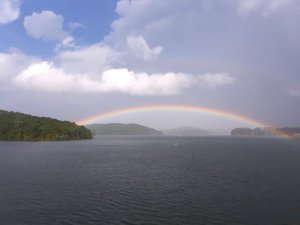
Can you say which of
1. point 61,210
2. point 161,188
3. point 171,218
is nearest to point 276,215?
point 171,218

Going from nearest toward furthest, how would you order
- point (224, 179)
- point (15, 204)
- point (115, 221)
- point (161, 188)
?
point (115, 221), point (15, 204), point (161, 188), point (224, 179)

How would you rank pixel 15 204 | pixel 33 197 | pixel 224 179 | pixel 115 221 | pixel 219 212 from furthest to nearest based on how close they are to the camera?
pixel 224 179 → pixel 33 197 → pixel 15 204 → pixel 219 212 → pixel 115 221

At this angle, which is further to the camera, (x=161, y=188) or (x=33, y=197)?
(x=161, y=188)

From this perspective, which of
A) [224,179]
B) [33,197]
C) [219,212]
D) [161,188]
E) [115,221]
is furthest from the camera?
[224,179]

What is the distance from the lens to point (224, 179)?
71375 mm

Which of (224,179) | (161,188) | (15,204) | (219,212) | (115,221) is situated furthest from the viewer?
(224,179)

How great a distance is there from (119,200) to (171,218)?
12.3 metres

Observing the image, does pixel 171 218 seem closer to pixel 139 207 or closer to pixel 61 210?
pixel 139 207

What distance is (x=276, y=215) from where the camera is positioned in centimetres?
4338

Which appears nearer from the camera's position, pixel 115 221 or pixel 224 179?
pixel 115 221

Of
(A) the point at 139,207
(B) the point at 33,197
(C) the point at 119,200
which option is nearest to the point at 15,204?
(B) the point at 33,197

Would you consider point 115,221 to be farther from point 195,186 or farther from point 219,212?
point 195,186

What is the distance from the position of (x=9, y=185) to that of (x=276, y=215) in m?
52.6

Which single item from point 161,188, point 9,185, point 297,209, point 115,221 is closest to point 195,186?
point 161,188
